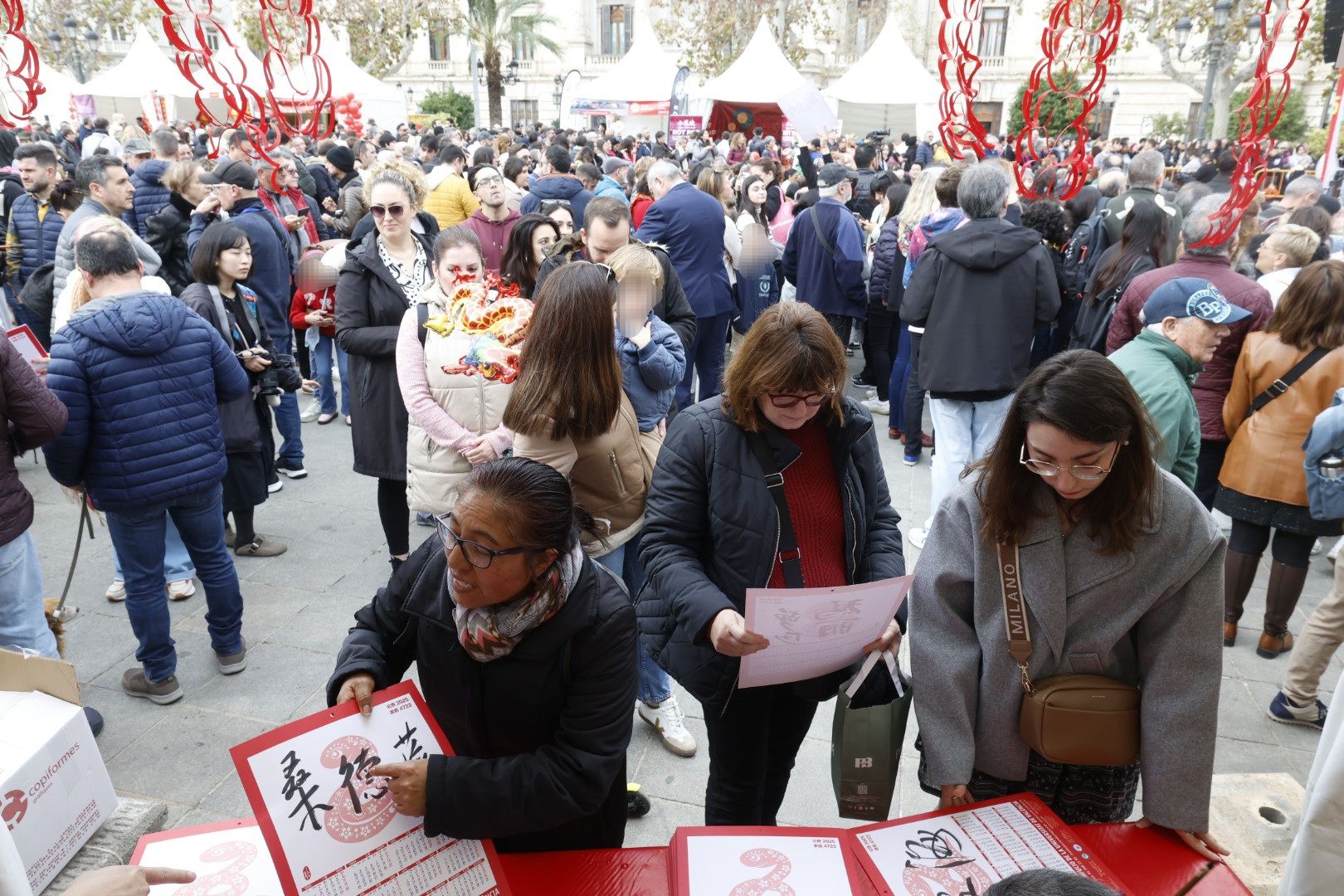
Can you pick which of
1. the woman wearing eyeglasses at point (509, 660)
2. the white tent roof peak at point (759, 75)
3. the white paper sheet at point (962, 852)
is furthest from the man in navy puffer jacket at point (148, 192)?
the white tent roof peak at point (759, 75)

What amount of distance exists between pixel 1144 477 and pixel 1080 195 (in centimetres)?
694

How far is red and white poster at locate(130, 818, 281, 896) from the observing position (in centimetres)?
159

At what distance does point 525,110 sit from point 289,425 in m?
46.7

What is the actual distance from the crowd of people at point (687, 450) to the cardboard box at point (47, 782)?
2.23ft

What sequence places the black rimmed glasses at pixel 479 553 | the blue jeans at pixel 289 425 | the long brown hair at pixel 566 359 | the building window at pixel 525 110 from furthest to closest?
1. the building window at pixel 525 110
2. the blue jeans at pixel 289 425
3. the long brown hair at pixel 566 359
4. the black rimmed glasses at pixel 479 553

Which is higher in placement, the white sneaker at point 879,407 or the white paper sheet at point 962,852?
the white paper sheet at point 962,852

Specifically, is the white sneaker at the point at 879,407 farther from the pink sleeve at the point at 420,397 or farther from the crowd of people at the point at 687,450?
the pink sleeve at the point at 420,397

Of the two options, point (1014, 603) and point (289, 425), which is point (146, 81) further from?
point (1014, 603)

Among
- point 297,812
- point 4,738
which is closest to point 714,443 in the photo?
A: point 297,812

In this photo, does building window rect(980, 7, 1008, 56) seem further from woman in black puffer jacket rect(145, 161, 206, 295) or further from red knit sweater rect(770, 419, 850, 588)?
red knit sweater rect(770, 419, 850, 588)

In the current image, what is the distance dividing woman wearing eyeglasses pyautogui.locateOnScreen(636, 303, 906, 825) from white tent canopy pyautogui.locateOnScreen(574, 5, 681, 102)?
17976 mm

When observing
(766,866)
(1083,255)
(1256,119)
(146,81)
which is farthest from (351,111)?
(766,866)

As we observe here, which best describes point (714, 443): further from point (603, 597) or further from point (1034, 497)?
point (1034, 497)

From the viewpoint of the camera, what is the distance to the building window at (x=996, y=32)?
3653 centimetres
